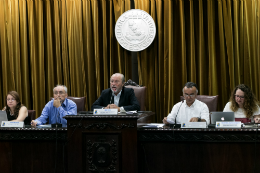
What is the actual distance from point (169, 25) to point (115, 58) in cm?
99

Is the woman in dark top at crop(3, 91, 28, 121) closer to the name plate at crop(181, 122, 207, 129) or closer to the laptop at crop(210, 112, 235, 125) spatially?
the name plate at crop(181, 122, 207, 129)

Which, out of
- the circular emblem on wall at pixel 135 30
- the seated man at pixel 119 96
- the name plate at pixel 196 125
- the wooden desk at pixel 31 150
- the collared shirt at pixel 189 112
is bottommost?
the wooden desk at pixel 31 150

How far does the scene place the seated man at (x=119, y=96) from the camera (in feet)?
12.2

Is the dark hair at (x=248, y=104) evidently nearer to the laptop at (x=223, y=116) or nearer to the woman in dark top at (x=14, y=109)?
the laptop at (x=223, y=116)

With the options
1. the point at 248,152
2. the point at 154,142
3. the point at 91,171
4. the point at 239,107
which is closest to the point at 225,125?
the point at 248,152

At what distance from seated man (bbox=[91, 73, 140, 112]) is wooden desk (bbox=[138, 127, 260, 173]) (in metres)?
1.05

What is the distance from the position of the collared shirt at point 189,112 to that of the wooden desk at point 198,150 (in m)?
0.61

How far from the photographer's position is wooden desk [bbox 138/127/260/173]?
8.16 feet

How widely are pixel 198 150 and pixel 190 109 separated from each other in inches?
32.4

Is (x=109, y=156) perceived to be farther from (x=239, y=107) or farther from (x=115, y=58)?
(x=115, y=58)

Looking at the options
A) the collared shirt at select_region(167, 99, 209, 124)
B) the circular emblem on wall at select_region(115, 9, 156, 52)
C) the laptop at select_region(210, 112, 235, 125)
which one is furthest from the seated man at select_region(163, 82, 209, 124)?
the circular emblem on wall at select_region(115, 9, 156, 52)

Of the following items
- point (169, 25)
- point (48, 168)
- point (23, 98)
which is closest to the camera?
point (48, 168)

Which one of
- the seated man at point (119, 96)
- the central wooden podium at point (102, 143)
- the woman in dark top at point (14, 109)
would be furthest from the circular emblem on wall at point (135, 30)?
the central wooden podium at point (102, 143)

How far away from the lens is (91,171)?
8.27ft
